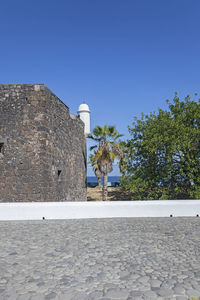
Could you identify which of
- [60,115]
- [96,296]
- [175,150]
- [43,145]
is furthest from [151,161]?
[96,296]

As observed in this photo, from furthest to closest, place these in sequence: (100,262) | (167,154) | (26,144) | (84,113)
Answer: (84,113) < (167,154) < (26,144) < (100,262)

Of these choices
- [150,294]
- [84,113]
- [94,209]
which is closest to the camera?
[150,294]

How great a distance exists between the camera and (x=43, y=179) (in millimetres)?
9891

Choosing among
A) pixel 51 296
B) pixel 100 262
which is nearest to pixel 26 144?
pixel 100 262

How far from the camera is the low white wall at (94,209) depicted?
8359mm

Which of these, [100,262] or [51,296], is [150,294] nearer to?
[51,296]

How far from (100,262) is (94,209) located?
4489 millimetres

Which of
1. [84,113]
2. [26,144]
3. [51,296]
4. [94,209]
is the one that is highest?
[84,113]

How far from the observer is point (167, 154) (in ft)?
46.1

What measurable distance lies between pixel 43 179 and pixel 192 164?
7943mm

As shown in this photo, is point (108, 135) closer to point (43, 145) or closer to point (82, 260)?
point (43, 145)

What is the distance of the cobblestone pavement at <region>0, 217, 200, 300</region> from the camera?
3.06 metres

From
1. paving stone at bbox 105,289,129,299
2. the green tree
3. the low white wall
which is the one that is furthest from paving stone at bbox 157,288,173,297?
the green tree

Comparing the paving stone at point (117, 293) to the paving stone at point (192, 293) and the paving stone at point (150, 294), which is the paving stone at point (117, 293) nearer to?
the paving stone at point (150, 294)
